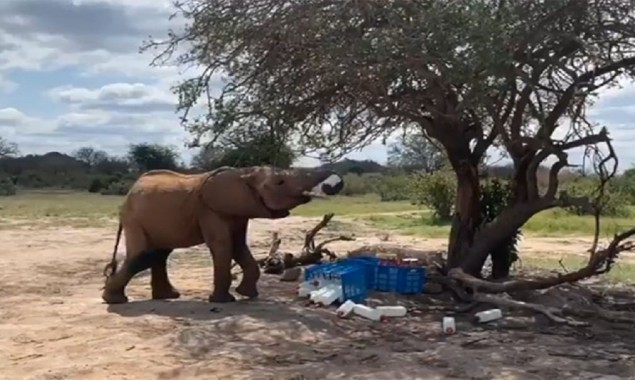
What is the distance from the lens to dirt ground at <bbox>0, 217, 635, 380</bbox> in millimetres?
7270

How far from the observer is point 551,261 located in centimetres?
1656

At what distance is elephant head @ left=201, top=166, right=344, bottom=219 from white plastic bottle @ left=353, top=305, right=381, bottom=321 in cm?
122

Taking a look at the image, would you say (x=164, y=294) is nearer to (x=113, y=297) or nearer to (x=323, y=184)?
(x=113, y=297)

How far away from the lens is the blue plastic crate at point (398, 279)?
36.4 ft

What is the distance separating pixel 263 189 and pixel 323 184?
78 cm

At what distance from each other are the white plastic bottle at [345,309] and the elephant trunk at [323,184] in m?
1.15

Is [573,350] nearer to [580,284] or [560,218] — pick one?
[580,284]

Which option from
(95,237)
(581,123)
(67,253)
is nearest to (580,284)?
(581,123)

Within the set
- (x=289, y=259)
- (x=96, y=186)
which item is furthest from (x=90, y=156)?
(x=289, y=259)

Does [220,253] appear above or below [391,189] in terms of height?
below

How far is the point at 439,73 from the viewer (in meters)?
8.74

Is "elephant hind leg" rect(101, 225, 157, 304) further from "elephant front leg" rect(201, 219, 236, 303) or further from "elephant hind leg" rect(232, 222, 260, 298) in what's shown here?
"elephant hind leg" rect(232, 222, 260, 298)

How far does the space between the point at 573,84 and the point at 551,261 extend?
766cm

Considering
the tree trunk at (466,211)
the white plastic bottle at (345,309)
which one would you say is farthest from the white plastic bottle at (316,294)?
the tree trunk at (466,211)
